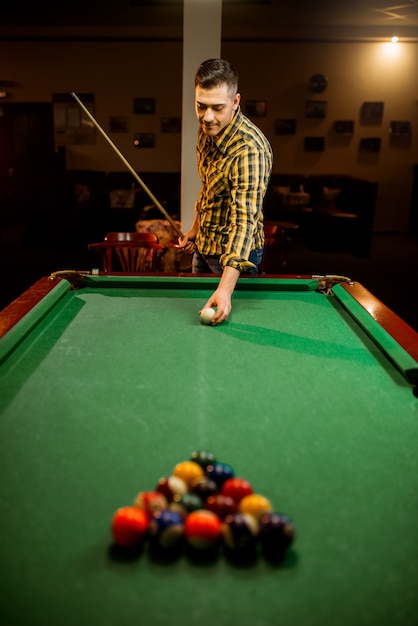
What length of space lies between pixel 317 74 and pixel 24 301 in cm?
835

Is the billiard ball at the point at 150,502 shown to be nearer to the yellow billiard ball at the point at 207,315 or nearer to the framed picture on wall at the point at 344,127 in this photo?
the yellow billiard ball at the point at 207,315

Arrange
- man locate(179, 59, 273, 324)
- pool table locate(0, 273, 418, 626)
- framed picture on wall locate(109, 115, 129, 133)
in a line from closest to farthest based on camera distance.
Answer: pool table locate(0, 273, 418, 626)
man locate(179, 59, 273, 324)
framed picture on wall locate(109, 115, 129, 133)

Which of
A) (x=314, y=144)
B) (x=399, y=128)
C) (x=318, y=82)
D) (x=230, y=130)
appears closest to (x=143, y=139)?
(x=314, y=144)

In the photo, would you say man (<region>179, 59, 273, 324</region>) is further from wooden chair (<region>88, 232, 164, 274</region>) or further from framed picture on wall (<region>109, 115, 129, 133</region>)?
framed picture on wall (<region>109, 115, 129, 133</region>)

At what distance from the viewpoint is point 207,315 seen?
190 cm

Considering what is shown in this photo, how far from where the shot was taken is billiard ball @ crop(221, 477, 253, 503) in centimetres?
95

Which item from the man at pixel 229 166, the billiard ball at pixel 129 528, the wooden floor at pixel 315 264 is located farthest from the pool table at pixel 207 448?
the wooden floor at pixel 315 264

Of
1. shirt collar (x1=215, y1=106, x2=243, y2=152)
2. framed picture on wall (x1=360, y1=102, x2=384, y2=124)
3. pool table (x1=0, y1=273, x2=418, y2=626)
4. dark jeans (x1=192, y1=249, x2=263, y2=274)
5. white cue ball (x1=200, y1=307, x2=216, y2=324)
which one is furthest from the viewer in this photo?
framed picture on wall (x1=360, y1=102, x2=384, y2=124)

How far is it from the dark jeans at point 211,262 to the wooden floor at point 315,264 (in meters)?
2.21

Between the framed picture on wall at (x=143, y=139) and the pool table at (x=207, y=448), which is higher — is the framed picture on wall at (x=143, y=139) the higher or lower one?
the higher one

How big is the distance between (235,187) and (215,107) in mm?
312

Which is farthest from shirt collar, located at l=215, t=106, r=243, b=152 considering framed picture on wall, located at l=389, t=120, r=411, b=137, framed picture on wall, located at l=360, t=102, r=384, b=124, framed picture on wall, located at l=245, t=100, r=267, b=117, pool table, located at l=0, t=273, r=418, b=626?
framed picture on wall, located at l=389, t=120, r=411, b=137

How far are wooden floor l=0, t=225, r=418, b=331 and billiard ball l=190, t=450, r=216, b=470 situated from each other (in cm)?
371

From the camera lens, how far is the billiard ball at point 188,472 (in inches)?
39.3
